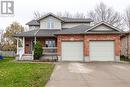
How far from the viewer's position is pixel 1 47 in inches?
2766

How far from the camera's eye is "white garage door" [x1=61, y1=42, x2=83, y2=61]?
101ft

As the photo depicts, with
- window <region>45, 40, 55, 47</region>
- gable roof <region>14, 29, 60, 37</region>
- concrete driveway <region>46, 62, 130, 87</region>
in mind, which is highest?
gable roof <region>14, 29, 60, 37</region>

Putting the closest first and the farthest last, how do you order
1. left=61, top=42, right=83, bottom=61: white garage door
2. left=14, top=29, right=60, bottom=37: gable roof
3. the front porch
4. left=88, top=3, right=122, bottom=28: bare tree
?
left=61, top=42, right=83, bottom=61: white garage door → the front porch → left=14, top=29, right=60, bottom=37: gable roof → left=88, top=3, right=122, bottom=28: bare tree

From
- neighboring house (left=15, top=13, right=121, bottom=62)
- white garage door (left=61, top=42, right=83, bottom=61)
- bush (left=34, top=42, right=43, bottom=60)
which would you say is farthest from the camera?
bush (left=34, top=42, right=43, bottom=60)

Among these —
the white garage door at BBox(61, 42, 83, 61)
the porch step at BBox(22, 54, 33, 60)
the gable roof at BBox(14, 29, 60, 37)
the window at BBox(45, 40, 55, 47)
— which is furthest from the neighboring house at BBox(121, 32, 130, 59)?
the porch step at BBox(22, 54, 33, 60)

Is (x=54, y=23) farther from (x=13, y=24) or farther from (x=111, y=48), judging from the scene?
(x=13, y=24)

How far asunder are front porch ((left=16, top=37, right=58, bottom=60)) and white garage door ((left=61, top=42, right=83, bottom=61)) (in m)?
3.11

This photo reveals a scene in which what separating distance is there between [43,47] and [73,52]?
18.0ft

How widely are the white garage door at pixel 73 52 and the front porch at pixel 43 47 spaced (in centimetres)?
311

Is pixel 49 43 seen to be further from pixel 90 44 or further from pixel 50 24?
pixel 90 44

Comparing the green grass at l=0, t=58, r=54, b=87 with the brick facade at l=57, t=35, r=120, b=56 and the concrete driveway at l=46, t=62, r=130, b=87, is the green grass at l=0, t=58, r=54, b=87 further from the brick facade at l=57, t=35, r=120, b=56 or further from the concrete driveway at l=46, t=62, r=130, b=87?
the brick facade at l=57, t=35, r=120, b=56

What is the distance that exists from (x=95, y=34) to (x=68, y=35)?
308 centimetres

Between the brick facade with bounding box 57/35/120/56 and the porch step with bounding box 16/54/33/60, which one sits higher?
the brick facade with bounding box 57/35/120/56

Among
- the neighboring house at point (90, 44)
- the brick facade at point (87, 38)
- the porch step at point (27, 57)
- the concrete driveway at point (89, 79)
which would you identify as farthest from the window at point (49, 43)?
the concrete driveway at point (89, 79)
